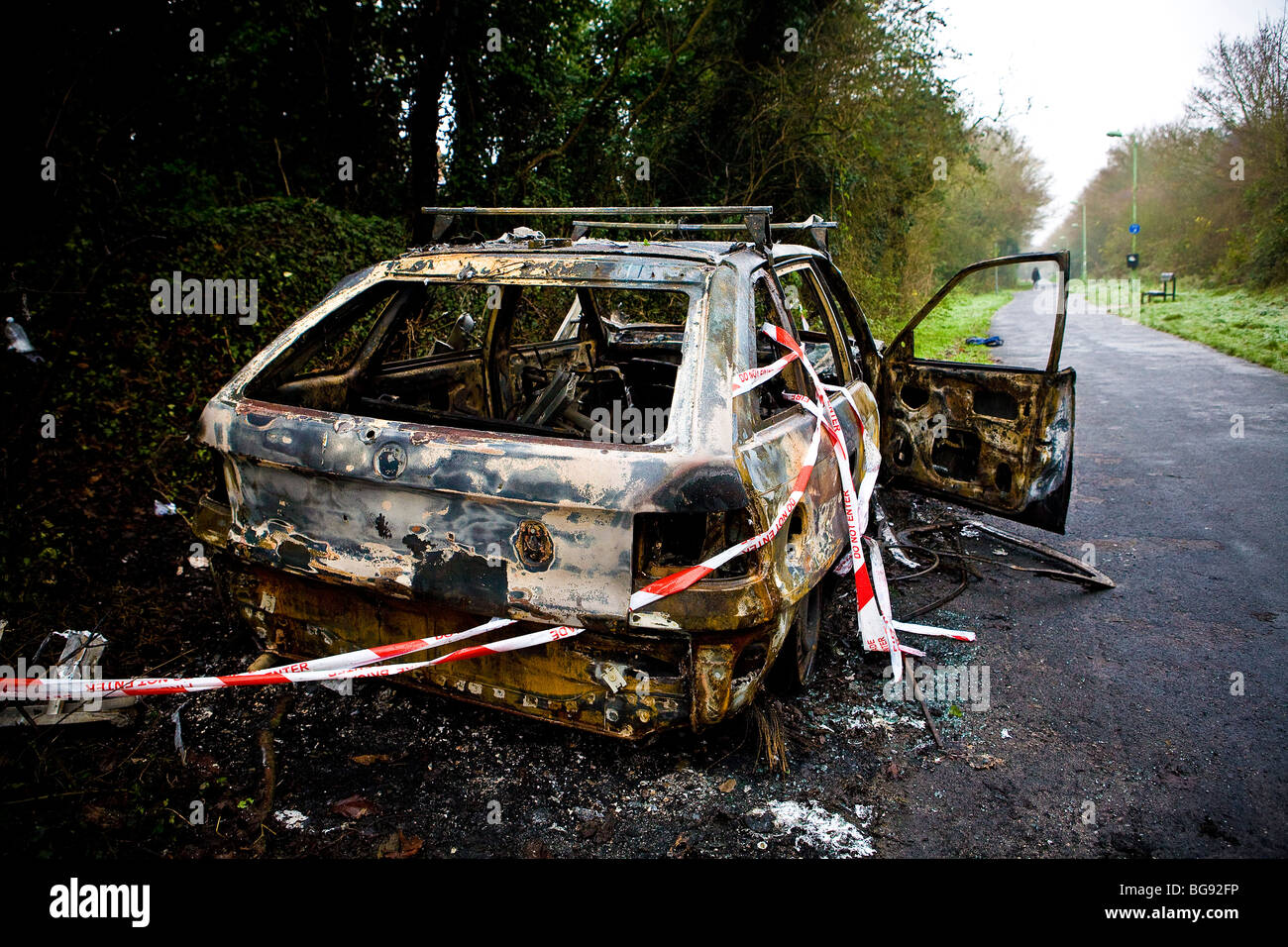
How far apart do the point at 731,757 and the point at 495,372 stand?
2310 mm

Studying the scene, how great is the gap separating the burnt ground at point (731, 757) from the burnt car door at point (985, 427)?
0.58 m

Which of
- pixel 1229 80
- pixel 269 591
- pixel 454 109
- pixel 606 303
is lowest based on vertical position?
pixel 269 591

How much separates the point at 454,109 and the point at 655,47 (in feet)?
9.88

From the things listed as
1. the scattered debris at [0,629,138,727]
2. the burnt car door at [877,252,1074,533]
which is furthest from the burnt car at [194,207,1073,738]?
the burnt car door at [877,252,1074,533]

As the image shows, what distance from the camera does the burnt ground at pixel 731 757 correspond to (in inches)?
92.7

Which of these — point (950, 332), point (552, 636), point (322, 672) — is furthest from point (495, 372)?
point (950, 332)

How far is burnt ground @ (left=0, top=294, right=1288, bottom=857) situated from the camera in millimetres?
2355

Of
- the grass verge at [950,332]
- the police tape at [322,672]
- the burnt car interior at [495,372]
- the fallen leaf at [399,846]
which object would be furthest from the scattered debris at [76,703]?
the grass verge at [950,332]

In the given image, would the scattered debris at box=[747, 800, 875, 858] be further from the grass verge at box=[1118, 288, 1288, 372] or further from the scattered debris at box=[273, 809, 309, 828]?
the grass verge at box=[1118, 288, 1288, 372]

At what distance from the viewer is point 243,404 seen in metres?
2.60

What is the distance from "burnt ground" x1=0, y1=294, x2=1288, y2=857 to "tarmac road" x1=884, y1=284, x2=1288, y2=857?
1 centimetres

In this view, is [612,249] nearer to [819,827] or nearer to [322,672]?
[322,672]
